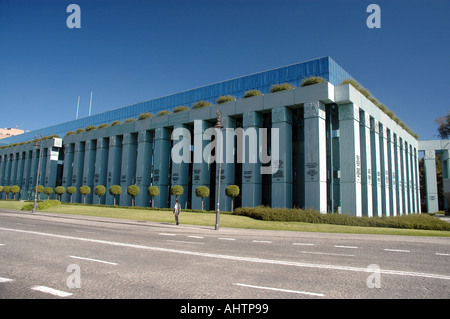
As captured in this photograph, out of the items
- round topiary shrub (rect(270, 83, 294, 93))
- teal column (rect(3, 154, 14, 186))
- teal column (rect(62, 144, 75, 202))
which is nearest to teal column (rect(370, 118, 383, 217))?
round topiary shrub (rect(270, 83, 294, 93))

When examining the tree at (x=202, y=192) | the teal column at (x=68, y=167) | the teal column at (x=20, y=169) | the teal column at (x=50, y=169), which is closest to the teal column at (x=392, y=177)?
the tree at (x=202, y=192)

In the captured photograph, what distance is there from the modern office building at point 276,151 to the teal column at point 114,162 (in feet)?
0.56

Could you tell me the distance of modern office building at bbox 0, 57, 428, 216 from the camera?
2988 centimetres

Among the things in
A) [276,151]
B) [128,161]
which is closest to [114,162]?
[128,161]

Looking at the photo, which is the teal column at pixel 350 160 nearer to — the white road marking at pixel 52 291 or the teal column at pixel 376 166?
the teal column at pixel 376 166

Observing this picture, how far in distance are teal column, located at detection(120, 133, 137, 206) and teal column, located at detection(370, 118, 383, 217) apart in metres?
34.3

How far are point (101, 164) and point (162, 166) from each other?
14.5 metres

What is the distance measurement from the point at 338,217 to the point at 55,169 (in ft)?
188

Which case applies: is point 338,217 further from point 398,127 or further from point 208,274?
point 398,127

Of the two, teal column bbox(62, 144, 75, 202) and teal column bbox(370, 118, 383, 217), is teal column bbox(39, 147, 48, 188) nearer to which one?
teal column bbox(62, 144, 75, 202)

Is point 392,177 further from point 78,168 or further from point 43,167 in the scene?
point 43,167

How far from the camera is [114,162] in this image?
48.1 m

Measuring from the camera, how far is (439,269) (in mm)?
8562
